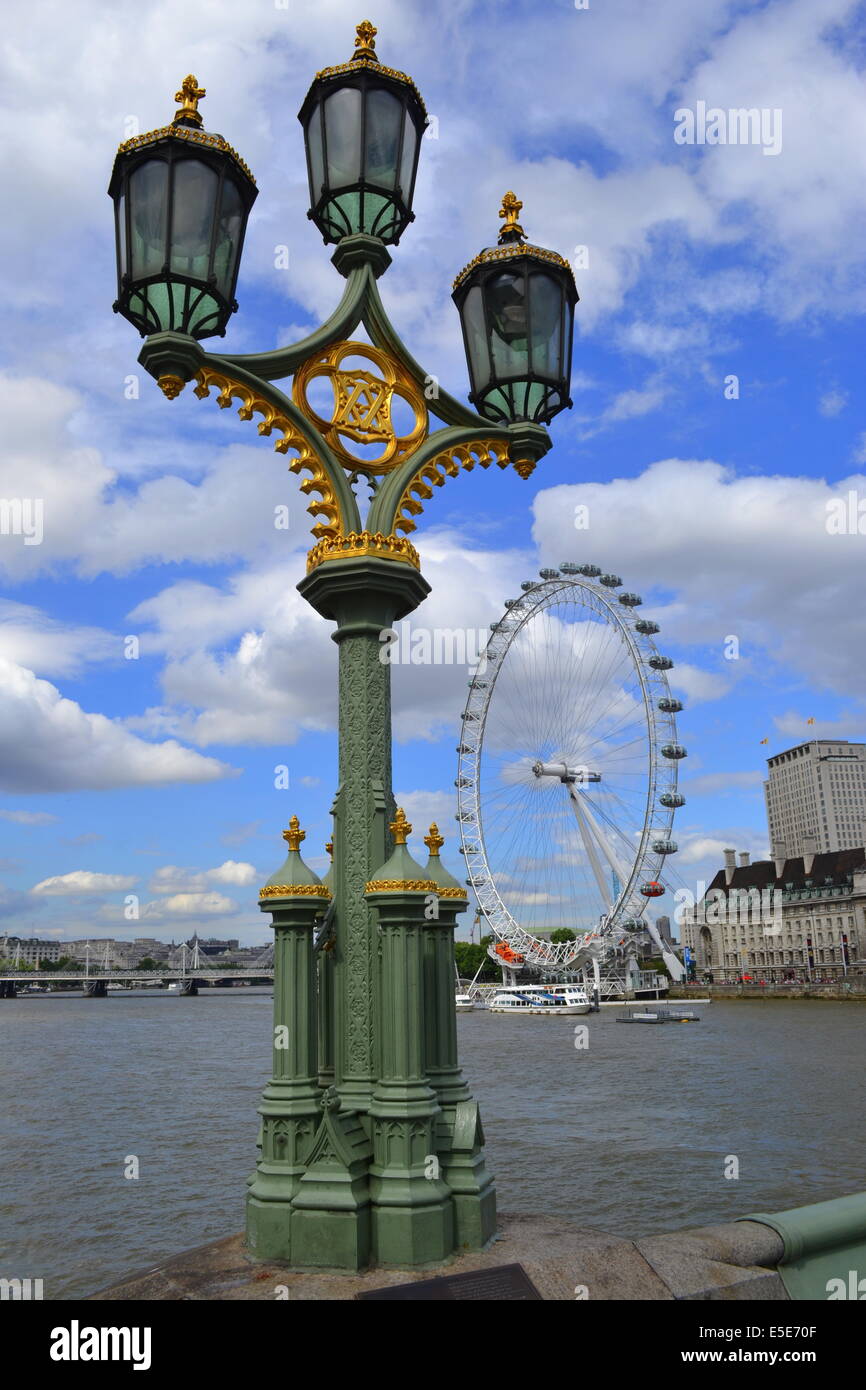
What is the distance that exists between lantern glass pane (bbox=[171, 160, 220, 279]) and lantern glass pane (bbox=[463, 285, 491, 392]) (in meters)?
1.68

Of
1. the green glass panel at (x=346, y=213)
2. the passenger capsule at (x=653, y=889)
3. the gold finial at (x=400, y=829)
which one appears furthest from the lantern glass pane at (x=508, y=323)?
the passenger capsule at (x=653, y=889)

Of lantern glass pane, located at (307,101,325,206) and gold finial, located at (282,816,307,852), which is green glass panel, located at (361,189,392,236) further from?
gold finial, located at (282,816,307,852)

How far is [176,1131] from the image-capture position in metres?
21.1

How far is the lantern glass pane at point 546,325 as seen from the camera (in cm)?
596

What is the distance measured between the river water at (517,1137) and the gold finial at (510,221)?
976cm

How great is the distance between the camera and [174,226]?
4938 millimetres

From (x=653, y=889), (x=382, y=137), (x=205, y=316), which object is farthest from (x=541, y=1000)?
(x=205, y=316)

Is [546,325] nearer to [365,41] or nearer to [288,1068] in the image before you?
[365,41]

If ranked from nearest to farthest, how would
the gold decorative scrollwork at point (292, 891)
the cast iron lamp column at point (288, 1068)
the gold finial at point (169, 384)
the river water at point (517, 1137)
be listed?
1. the cast iron lamp column at point (288, 1068)
2. the gold finial at point (169, 384)
3. the gold decorative scrollwork at point (292, 891)
4. the river water at point (517, 1137)

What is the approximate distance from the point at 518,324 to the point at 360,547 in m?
1.58

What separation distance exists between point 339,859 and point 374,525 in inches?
70.1

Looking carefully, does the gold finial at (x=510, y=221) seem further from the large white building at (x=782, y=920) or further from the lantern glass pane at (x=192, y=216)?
the large white building at (x=782, y=920)
